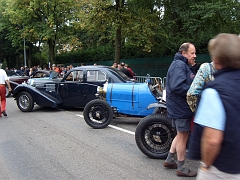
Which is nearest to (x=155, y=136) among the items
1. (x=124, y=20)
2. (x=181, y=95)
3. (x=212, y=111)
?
(x=181, y=95)

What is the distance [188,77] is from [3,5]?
1475 inches

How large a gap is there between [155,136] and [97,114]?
2.64m

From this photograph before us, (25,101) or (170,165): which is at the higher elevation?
(25,101)

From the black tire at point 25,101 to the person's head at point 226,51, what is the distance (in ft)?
29.6

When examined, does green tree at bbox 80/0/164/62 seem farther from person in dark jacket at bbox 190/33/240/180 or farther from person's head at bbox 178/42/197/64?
person in dark jacket at bbox 190/33/240/180

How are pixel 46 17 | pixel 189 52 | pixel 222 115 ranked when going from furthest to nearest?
pixel 46 17, pixel 189 52, pixel 222 115

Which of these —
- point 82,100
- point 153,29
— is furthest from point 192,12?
point 82,100

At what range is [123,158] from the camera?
5145 mm

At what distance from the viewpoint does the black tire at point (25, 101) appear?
33.3 feet

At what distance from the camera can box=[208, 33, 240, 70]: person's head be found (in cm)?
191

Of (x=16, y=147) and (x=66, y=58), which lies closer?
(x=16, y=147)

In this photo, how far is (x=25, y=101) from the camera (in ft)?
33.9

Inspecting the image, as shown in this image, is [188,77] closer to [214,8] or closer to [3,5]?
[214,8]

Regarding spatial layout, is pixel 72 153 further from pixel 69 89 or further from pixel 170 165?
pixel 69 89
